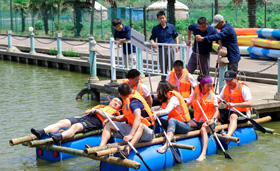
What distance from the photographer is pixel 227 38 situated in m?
Result: 10.0

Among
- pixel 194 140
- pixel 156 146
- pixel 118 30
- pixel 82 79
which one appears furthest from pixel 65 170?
pixel 82 79

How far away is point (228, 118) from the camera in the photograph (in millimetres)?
8641

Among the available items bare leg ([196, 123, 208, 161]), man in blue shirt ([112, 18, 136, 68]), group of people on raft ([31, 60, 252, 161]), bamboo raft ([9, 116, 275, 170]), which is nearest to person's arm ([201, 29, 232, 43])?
group of people on raft ([31, 60, 252, 161])

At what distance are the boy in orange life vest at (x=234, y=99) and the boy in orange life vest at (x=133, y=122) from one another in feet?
5.28

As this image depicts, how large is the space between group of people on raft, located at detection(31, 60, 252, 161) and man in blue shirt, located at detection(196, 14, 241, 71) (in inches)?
56.3

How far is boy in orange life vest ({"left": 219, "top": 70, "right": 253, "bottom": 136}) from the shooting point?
8.30 m

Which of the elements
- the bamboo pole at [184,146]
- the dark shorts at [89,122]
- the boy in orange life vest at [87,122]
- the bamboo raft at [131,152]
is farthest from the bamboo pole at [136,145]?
the dark shorts at [89,122]

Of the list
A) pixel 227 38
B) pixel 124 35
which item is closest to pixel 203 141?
pixel 227 38

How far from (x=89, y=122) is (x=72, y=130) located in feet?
1.34

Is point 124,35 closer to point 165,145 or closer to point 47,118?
point 47,118

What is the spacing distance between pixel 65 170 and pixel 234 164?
2.68m

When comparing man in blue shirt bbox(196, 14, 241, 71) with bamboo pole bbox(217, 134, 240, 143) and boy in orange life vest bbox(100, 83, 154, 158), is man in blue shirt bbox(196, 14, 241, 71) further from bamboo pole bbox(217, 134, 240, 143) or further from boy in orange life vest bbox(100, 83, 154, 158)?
boy in orange life vest bbox(100, 83, 154, 158)

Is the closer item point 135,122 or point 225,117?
point 135,122

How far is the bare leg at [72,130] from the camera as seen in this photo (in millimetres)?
7836
